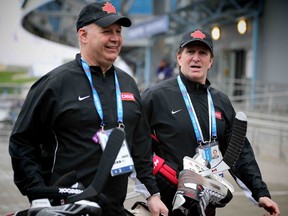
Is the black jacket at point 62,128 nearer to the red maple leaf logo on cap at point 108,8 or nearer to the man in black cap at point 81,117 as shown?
the man in black cap at point 81,117

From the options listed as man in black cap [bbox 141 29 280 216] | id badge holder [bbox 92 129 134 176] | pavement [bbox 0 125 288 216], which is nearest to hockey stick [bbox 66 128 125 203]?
id badge holder [bbox 92 129 134 176]

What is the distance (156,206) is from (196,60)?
1.17m

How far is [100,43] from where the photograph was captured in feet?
9.77

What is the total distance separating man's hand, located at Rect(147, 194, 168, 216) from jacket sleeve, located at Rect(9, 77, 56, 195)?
702mm

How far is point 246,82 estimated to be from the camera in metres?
19.1

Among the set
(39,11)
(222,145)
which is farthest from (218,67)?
(222,145)

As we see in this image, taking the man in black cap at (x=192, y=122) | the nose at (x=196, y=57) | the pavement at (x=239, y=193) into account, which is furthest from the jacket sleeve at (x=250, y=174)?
the pavement at (x=239, y=193)

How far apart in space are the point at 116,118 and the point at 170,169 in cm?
80

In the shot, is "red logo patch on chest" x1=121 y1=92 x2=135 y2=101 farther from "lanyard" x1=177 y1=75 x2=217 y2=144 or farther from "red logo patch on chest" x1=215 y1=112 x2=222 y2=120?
"red logo patch on chest" x1=215 y1=112 x2=222 y2=120

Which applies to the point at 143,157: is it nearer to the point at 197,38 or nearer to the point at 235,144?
the point at 235,144

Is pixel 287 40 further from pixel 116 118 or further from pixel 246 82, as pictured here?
pixel 116 118

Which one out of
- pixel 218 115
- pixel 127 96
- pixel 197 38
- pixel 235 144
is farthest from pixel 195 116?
pixel 127 96

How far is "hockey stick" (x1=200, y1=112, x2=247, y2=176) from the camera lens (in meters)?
3.61

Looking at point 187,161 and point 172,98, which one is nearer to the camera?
point 187,161
